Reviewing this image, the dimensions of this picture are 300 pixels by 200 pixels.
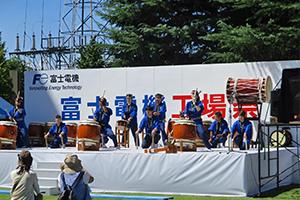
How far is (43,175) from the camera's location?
28.5 ft

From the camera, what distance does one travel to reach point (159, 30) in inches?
633

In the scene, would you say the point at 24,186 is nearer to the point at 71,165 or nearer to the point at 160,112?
the point at 71,165

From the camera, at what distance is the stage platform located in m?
7.60

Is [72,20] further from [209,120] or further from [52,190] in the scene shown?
[52,190]

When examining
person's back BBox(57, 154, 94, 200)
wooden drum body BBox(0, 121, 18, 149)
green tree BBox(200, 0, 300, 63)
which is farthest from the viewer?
green tree BBox(200, 0, 300, 63)

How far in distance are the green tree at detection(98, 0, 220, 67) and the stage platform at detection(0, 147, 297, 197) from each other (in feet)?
27.0

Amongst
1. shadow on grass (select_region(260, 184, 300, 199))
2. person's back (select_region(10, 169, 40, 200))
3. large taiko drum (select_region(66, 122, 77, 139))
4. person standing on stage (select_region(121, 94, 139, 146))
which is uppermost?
person standing on stage (select_region(121, 94, 139, 146))

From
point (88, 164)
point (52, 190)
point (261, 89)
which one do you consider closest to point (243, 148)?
point (261, 89)

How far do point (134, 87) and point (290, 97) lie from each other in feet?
17.5

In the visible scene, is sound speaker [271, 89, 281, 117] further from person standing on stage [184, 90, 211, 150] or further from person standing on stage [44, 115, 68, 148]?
person standing on stage [44, 115, 68, 148]

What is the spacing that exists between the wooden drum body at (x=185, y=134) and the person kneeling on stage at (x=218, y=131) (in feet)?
5.14

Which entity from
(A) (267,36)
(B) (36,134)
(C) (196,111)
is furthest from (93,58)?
(C) (196,111)

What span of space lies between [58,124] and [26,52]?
20.3m

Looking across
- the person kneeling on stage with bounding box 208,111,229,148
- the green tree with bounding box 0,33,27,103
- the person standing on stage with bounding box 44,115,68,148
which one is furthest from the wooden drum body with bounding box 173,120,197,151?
the green tree with bounding box 0,33,27,103
